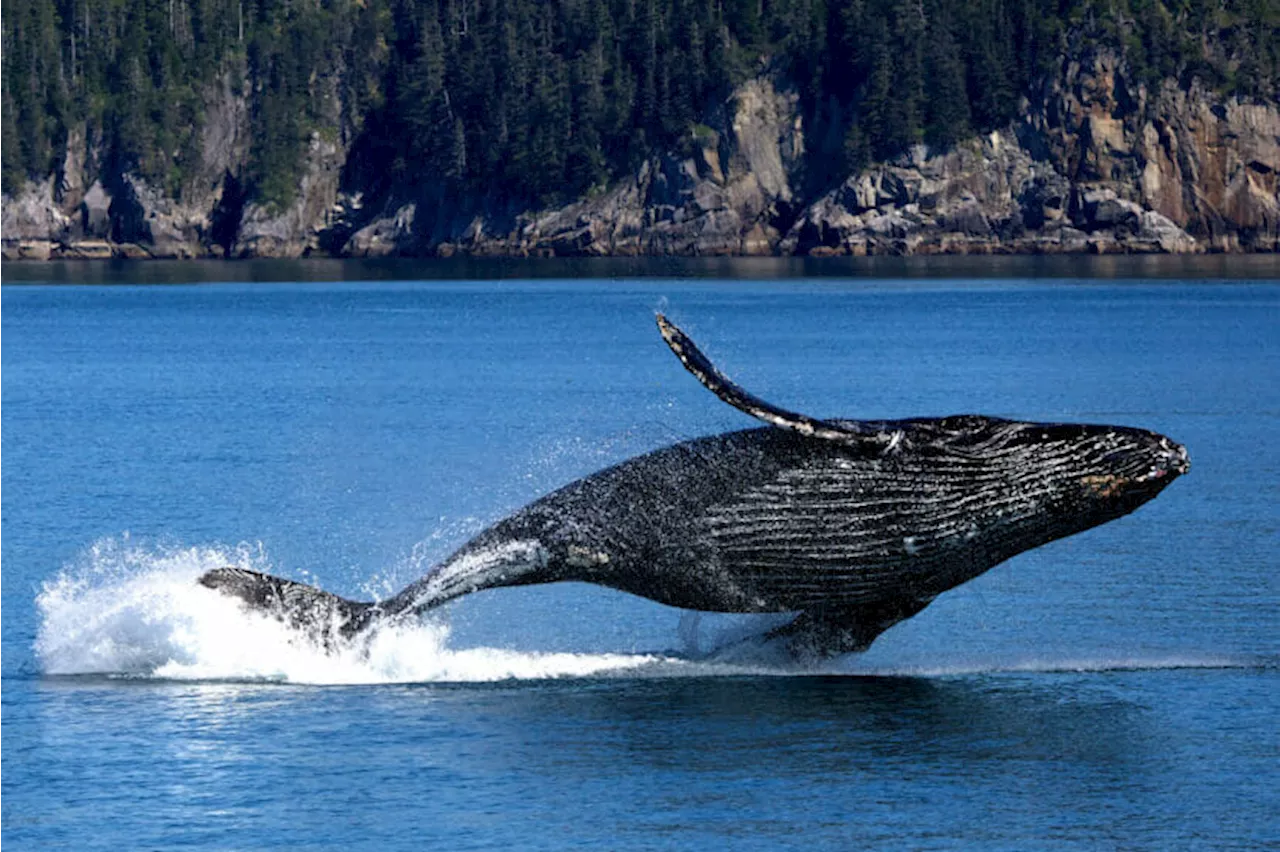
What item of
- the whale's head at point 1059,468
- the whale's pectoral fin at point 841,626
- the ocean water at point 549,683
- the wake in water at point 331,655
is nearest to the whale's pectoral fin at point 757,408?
the whale's head at point 1059,468

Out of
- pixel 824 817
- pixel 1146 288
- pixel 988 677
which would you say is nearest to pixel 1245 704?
pixel 988 677

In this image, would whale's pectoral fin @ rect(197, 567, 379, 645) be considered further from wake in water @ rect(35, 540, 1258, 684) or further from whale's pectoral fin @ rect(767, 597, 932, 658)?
whale's pectoral fin @ rect(767, 597, 932, 658)

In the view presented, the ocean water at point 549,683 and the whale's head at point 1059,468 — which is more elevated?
the whale's head at point 1059,468

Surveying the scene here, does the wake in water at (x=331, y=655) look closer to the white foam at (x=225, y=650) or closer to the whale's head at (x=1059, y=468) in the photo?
the white foam at (x=225, y=650)

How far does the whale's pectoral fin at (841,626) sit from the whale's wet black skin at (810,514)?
0.11ft

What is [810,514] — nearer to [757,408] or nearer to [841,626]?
[757,408]

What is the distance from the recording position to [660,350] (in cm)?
8912

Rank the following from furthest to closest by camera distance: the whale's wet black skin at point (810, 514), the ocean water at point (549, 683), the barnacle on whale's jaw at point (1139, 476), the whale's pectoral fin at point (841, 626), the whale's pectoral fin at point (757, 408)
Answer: the whale's pectoral fin at point (841, 626) → the whale's wet black skin at point (810, 514) → the barnacle on whale's jaw at point (1139, 476) → the whale's pectoral fin at point (757, 408) → the ocean water at point (549, 683)

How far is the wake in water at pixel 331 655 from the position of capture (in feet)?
69.5

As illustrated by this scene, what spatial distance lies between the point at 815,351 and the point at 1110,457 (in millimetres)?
68286

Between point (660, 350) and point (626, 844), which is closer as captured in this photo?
point (626, 844)

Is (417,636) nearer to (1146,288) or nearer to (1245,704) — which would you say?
(1245,704)

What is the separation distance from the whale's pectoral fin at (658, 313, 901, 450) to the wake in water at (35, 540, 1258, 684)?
4.01 m

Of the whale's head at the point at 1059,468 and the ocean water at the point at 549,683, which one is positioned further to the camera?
the whale's head at the point at 1059,468
